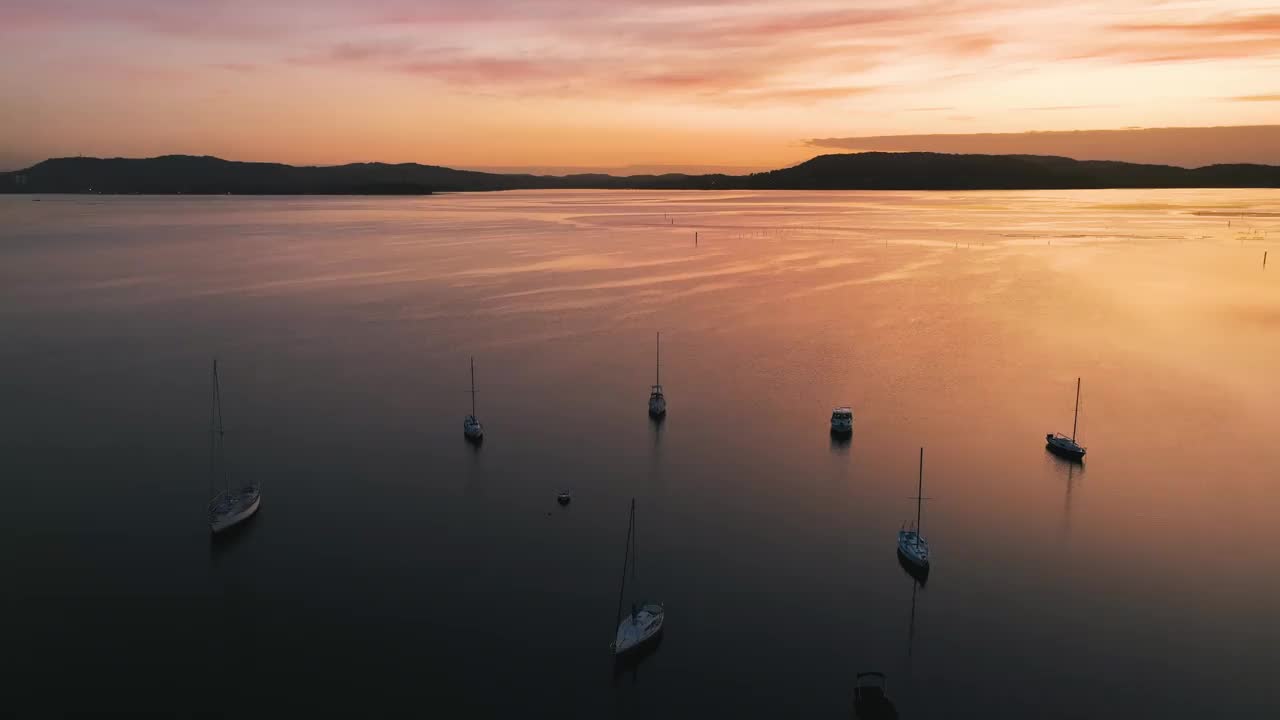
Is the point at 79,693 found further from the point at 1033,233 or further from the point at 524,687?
the point at 1033,233

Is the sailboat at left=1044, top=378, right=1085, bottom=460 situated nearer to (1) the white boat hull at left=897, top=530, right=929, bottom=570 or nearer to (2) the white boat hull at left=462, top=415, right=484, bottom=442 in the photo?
(1) the white boat hull at left=897, top=530, right=929, bottom=570

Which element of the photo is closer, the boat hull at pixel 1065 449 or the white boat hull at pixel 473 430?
the boat hull at pixel 1065 449

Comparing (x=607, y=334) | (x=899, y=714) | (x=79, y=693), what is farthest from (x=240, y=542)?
(x=607, y=334)

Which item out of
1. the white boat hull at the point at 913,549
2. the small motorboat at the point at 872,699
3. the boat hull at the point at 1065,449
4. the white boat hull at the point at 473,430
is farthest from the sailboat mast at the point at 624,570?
the boat hull at the point at 1065,449

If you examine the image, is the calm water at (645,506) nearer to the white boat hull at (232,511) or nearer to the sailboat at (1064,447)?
the white boat hull at (232,511)

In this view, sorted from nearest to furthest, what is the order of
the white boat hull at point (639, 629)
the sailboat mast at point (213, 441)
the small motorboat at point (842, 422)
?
1. the white boat hull at point (639, 629)
2. the sailboat mast at point (213, 441)
3. the small motorboat at point (842, 422)

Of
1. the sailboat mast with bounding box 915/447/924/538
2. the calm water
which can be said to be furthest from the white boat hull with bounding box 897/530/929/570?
the calm water

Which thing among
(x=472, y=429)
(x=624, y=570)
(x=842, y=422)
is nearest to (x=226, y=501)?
(x=472, y=429)
